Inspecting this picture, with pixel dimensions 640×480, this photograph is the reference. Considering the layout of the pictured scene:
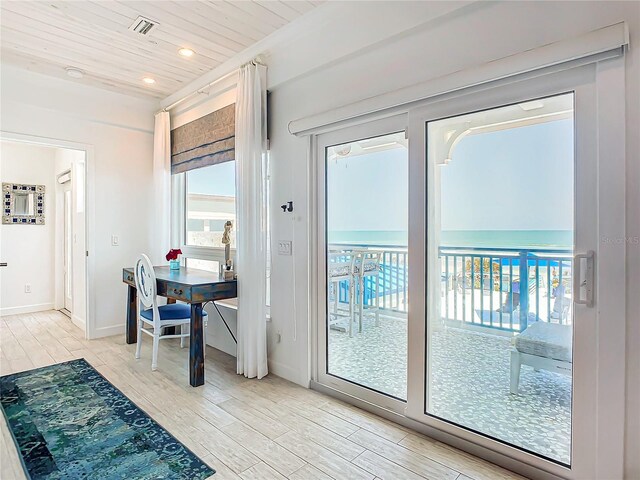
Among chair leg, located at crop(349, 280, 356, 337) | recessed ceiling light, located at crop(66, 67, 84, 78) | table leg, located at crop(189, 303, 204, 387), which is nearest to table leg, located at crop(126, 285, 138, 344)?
table leg, located at crop(189, 303, 204, 387)

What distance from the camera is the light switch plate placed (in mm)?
2982

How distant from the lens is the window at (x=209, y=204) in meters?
3.85

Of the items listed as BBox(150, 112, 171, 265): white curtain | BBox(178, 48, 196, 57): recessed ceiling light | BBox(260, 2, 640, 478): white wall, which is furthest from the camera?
BBox(150, 112, 171, 265): white curtain

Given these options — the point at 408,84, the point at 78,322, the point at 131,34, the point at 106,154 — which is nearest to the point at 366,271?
the point at 408,84

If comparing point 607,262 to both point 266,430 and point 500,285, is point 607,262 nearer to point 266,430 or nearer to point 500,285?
point 500,285

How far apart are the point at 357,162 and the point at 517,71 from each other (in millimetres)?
1176

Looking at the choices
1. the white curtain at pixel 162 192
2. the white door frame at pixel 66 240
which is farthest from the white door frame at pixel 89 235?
the white door frame at pixel 66 240

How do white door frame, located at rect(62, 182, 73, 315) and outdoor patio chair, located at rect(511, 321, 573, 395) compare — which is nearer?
outdoor patio chair, located at rect(511, 321, 573, 395)

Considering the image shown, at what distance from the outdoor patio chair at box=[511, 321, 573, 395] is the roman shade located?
9.22ft

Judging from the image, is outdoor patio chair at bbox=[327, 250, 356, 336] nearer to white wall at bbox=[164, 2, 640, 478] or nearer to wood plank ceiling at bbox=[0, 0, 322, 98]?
white wall at bbox=[164, 2, 640, 478]

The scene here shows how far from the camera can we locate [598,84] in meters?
1.59

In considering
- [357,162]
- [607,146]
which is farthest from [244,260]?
[607,146]

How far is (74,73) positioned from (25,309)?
3699 millimetres

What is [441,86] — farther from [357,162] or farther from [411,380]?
[411,380]
